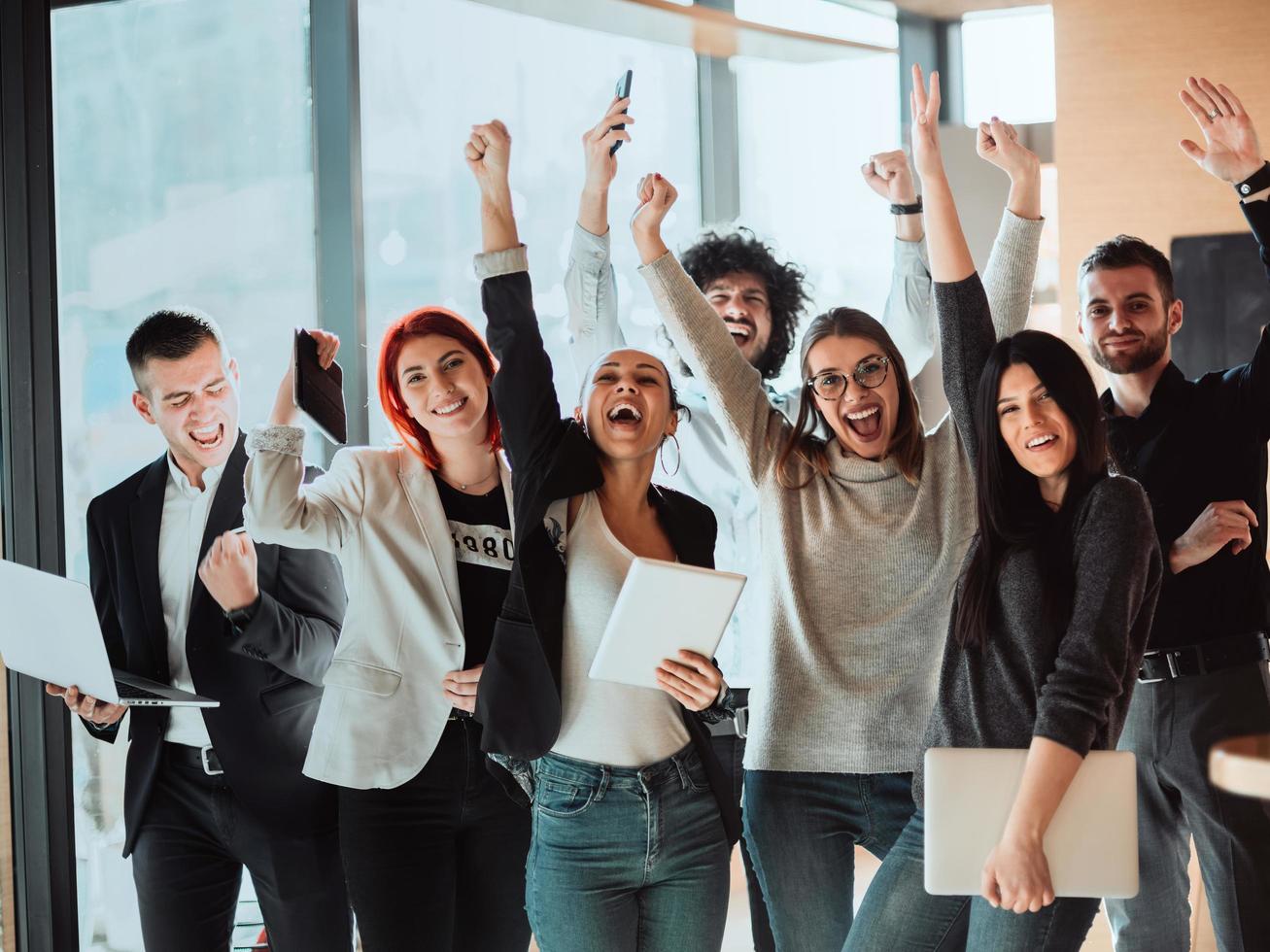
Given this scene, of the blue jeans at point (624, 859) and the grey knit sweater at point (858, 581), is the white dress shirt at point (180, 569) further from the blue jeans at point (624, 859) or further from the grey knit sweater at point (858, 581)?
the grey knit sweater at point (858, 581)

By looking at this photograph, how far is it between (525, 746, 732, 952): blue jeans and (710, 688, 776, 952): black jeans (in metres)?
0.48

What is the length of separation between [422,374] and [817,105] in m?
1.78

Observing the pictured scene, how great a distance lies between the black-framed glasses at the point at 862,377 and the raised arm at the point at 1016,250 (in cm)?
24

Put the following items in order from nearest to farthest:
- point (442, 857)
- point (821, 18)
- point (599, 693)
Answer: point (599, 693) < point (442, 857) < point (821, 18)

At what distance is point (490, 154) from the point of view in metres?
2.07

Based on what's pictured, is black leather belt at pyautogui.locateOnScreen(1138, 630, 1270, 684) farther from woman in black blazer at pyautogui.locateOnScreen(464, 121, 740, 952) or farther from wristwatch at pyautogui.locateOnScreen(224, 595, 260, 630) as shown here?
wristwatch at pyautogui.locateOnScreen(224, 595, 260, 630)

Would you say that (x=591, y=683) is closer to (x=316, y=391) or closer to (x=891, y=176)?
(x=316, y=391)

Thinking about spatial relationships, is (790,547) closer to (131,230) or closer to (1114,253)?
(1114,253)

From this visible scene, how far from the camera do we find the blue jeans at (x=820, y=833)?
76.3 inches

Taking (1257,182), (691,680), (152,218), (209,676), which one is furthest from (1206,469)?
(152,218)

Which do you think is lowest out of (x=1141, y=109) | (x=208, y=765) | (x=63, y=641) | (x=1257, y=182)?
(x=208, y=765)

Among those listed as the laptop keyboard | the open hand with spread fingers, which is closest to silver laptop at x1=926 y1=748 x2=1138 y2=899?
the open hand with spread fingers

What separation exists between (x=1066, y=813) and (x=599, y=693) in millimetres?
732

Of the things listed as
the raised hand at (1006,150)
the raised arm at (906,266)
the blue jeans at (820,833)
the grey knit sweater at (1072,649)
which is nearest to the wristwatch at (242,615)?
the blue jeans at (820,833)
